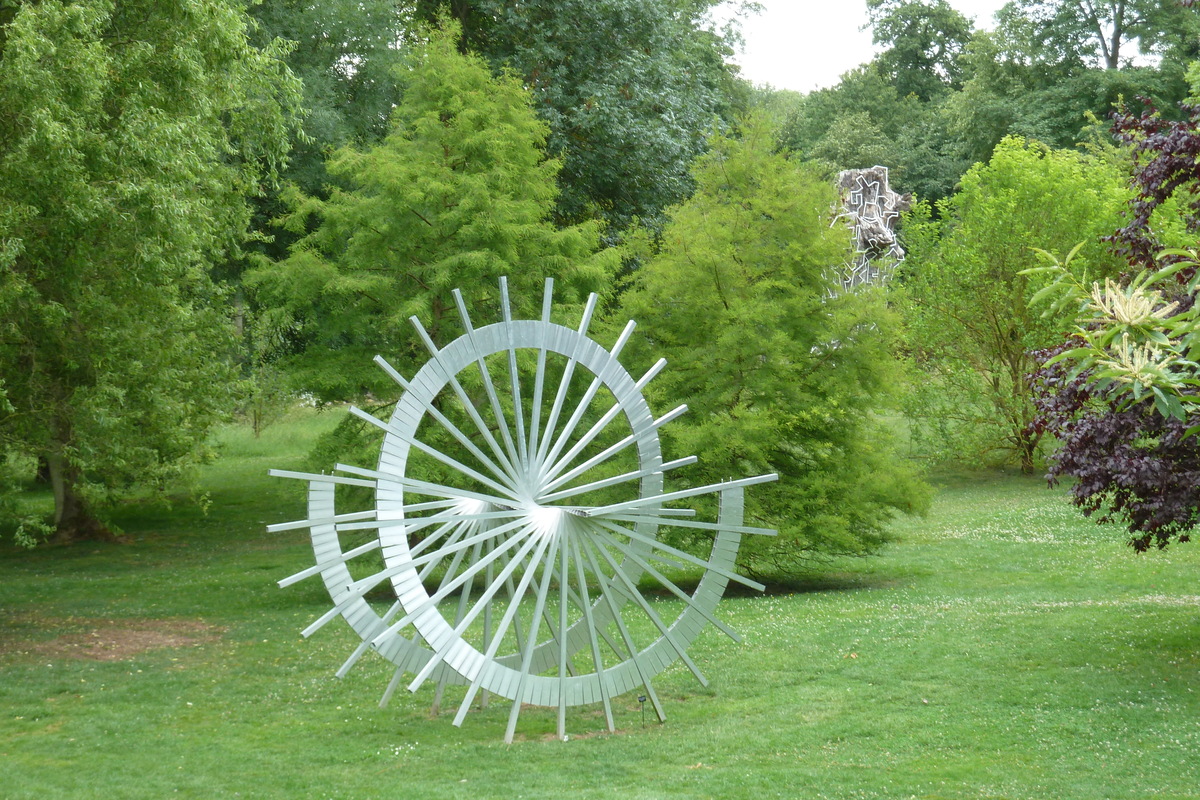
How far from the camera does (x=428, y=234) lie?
1745cm

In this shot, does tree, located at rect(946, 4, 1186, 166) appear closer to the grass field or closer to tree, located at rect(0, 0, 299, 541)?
the grass field

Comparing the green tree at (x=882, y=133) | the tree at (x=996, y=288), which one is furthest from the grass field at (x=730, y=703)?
the green tree at (x=882, y=133)

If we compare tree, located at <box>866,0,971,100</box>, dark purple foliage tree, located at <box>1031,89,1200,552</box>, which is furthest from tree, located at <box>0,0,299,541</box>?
tree, located at <box>866,0,971,100</box>

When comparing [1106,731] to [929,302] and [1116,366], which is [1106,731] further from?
[929,302]

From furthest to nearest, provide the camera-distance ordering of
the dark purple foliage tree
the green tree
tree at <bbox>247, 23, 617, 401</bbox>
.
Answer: the green tree → tree at <bbox>247, 23, 617, 401</bbox> → the dark purple foliage tree

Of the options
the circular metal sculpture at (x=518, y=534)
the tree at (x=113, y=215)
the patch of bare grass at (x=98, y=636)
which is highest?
the tree at (x=113, y=215)

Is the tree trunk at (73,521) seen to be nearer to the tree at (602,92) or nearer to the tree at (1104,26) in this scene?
the tree at (602,92)

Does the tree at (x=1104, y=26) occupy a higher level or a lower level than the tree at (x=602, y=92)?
higher

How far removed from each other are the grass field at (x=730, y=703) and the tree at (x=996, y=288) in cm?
1013

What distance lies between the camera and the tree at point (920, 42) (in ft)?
190

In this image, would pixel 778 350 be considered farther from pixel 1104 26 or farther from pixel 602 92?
pixel 1104 26

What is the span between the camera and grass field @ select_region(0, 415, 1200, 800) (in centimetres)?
827

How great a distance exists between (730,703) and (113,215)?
7.61m

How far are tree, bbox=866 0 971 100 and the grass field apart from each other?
148 ft
